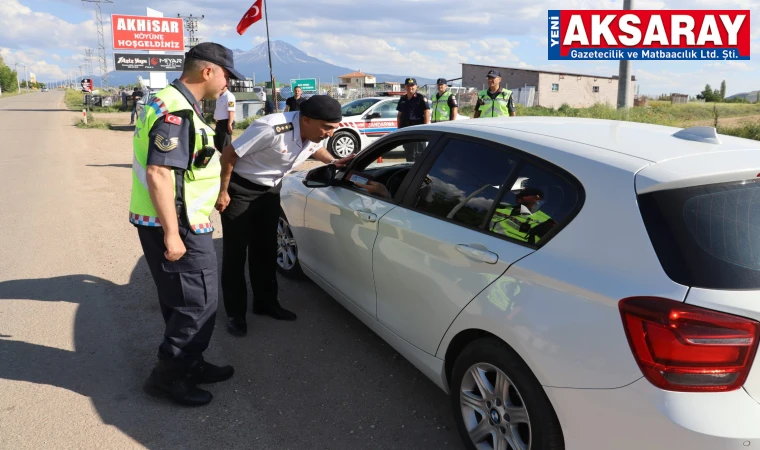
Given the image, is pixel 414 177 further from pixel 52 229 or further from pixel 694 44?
pixel 694 44

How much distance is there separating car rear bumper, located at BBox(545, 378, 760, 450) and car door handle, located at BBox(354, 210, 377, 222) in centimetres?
168

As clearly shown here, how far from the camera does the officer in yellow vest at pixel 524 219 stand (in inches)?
92.8

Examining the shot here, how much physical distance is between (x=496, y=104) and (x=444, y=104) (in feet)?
3.68

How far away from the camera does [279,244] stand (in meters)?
5.07

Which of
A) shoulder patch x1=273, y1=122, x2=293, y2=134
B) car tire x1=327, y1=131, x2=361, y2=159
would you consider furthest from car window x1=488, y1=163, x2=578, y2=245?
car tire x1=327, y1=131, x2=361, y2=159

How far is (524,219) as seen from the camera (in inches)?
98.0

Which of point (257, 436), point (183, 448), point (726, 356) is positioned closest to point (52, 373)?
point (183, 448)

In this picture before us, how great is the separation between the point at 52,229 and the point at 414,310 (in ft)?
19.4

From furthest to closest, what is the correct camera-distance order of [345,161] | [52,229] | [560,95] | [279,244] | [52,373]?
[560,95] < [52,229] < [279,244] < [345,161] < [52,373]

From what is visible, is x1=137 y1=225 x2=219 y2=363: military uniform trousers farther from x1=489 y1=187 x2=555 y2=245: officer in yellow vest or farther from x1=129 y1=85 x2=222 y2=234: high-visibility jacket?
x1=489 y1=187 x2=555 y2=245: officer in yellow vest

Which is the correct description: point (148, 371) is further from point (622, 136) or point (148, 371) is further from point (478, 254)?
point (622, 136)

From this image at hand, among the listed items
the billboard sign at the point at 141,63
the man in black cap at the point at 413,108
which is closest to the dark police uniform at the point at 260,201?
the man in black cap at the point at 413,108

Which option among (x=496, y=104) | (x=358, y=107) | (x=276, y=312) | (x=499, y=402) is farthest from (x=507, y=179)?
A: (x=358, y=107)

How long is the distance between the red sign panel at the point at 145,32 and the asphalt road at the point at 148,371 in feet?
115
